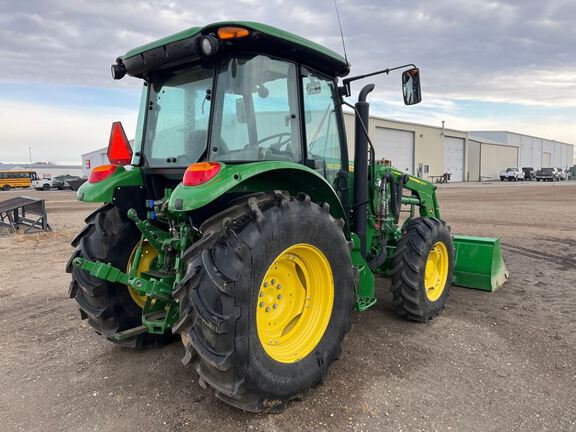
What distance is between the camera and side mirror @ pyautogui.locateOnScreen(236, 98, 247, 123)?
3.15 m

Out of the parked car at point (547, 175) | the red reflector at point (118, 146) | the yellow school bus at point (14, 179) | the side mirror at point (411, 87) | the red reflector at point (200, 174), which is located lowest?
the parked car at point (547, 175)

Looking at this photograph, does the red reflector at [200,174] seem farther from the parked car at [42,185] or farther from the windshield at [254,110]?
the parked car at [42,185]

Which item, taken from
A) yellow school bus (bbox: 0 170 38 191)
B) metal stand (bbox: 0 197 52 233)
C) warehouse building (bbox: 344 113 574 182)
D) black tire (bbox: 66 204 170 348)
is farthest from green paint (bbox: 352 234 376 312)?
yellow school bus (bbox: 0 170 38 191)

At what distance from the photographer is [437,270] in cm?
502

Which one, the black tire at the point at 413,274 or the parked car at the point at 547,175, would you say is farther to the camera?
the parked car at the point at 547,175

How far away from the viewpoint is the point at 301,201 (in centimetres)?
299

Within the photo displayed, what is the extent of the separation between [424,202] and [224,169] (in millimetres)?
3677

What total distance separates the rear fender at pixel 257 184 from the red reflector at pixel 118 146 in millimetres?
1186

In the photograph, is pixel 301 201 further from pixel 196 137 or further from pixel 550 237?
pixel 550 237

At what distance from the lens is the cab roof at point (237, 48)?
294 cm

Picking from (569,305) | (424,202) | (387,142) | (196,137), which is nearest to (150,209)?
(196,137)

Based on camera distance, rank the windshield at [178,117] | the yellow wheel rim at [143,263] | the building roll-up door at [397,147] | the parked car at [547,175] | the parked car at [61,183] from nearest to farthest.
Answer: the windshield at [178,117], the yellow wheel rim at [143,263], the building roll-up door at [397,147], the parked car at [61,183], the parked car at [547,175]

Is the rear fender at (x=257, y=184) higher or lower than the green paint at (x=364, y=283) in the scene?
higher

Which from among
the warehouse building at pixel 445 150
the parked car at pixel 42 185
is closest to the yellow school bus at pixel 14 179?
the parked car at pixel 42 185
